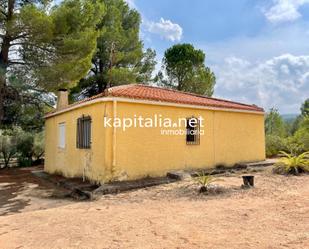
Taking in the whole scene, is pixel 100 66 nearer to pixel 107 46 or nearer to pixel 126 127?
pixel 107 46

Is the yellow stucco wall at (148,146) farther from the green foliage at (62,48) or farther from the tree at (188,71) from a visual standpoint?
the tree at (188,71)

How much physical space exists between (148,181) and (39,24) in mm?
11654

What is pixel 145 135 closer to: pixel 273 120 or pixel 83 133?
pixel 83 133

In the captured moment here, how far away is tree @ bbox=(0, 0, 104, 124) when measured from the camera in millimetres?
17750

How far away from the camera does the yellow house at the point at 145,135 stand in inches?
449

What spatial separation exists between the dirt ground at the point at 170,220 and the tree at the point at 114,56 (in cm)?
1700

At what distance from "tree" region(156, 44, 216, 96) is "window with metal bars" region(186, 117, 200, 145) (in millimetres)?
18229

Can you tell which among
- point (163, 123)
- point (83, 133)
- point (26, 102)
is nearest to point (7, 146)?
point (26, 102)

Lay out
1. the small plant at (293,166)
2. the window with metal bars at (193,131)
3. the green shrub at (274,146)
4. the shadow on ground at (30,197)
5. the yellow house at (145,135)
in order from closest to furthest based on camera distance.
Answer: the shadow on ground at (30,197)
the yellow house at (145,135)
the small plant at (293,166)
the window with metal bars at (193,131)
the green shrub at (274,146)

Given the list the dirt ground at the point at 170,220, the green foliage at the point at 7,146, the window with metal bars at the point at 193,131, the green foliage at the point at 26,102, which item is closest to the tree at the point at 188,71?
the green foliage at the point at 26,102

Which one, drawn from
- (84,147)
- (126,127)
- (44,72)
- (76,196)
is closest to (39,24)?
(44,72)

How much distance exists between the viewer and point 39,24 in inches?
675

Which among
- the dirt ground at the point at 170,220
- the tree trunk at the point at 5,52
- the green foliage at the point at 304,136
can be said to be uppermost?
the tree trunk at the point at 5,52

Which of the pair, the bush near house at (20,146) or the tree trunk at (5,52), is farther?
the bush near house at (20,146)
